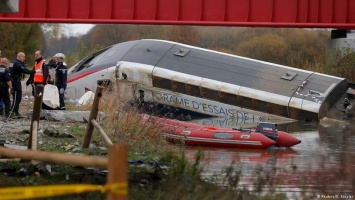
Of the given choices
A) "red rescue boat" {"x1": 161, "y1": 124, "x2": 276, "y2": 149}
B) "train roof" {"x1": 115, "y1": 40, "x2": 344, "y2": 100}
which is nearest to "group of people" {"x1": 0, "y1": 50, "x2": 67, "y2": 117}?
"red rescue boat" {"x1": 161, "y1": 124, "x2": 276, "y2": 149}

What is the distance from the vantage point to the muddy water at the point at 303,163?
26.7 feet

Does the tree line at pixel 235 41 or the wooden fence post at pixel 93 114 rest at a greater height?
the tree line at pixel 235 41

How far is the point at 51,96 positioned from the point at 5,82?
2.04 m

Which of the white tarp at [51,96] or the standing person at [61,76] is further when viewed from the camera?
the standing person at [61,76]

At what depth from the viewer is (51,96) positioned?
2239cm

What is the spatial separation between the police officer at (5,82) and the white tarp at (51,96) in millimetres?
1384

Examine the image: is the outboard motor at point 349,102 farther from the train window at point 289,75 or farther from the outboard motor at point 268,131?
the outboard motor at point 268,131

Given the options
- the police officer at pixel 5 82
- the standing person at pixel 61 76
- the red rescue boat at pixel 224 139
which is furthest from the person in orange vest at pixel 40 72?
the red rescue boat at pixel 224 139

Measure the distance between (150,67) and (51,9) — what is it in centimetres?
988

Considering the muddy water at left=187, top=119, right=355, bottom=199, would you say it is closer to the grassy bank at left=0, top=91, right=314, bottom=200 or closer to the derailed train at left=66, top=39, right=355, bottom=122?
the grassy bank at left=0, top=91, right=314, bottom=200

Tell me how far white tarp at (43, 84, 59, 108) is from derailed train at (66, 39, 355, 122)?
7.76 m

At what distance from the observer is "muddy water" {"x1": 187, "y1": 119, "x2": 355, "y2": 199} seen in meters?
8.15

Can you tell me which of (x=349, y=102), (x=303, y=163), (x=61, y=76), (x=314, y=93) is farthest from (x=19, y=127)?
(x=349, y=102)

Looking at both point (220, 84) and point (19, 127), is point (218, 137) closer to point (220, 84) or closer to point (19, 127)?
point (19, 127)
